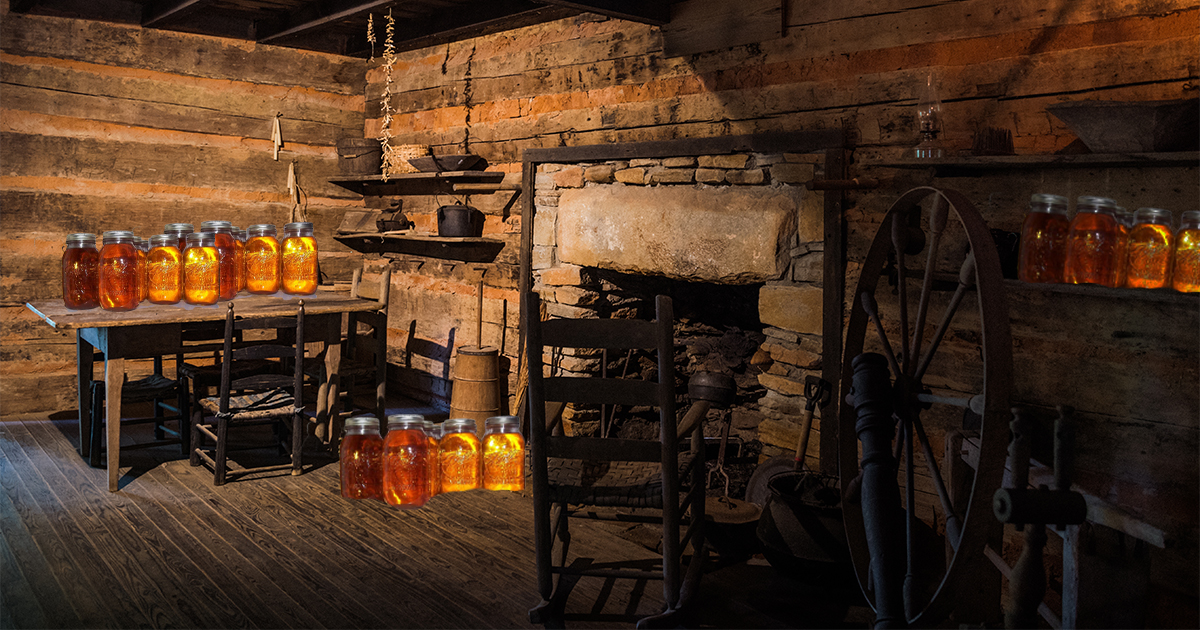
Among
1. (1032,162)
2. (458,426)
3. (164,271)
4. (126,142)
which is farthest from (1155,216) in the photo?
(126,142)

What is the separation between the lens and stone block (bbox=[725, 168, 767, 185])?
3.74 metres

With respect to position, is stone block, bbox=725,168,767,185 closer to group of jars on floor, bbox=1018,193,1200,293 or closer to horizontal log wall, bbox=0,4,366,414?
group of jars on floor, bbox=1018,193,1200,293

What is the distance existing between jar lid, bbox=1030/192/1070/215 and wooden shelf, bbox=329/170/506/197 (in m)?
3.17

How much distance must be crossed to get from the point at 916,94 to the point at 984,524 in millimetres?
1948

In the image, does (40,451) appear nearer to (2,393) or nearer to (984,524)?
(2,393)

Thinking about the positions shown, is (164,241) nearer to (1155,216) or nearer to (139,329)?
(139,329)

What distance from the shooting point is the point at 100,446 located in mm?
4199

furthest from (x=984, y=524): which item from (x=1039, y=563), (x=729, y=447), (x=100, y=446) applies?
(x=100, y=446)

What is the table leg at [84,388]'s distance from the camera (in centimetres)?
420

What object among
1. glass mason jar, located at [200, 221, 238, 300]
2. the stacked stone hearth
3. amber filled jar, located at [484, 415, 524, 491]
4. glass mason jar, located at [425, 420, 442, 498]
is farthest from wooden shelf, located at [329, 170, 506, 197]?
glass mason jar, located at [200, 221, 238, 300]

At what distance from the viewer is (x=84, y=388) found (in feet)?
13.8

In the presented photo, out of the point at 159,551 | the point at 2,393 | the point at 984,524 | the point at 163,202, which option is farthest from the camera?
the point at 163,202

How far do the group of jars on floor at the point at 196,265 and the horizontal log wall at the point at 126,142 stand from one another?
8.30 feet

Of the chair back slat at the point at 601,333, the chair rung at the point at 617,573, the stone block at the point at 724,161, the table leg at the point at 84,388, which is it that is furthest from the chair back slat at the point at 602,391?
the table leg at the point at 84,388
